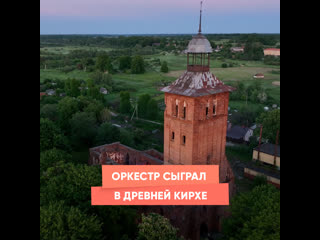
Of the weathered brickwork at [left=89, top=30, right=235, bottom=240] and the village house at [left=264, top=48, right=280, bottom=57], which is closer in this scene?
the weathered brickwork at [left=89, top=30, right=235, bottom=240]

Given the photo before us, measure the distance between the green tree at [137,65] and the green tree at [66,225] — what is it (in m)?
100

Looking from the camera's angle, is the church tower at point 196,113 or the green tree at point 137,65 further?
the green tree at point 137,65

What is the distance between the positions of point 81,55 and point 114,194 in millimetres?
136318

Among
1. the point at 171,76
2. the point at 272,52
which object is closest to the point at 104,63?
the point at 171,76

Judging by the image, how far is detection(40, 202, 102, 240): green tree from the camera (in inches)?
690

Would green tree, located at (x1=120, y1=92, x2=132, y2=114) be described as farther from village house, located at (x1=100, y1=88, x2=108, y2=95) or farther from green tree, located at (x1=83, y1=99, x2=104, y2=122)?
village house, located at (x1=100, y1=88, x2=108, y2=95)

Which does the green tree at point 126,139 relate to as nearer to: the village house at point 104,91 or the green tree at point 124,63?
the village house at point 104,91

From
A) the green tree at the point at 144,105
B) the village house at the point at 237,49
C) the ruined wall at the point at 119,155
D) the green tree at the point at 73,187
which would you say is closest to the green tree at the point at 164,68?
the green tree at the point at 144,105

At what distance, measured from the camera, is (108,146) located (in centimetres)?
3772

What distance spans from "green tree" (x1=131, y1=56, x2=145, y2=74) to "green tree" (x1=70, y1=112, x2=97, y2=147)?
69510 millimetres

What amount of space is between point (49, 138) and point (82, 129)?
12754 millimetres

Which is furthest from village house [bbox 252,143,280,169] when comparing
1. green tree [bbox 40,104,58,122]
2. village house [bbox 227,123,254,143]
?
green tree [bbox 40,104,58,122]

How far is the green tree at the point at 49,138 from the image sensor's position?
33.9m

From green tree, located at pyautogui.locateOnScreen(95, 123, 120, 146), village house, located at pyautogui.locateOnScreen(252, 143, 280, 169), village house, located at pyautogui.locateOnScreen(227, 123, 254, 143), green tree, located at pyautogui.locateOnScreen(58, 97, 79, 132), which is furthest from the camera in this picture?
village house, located at pyautogui.locateOnScreen(227, 123, 254, 143)
